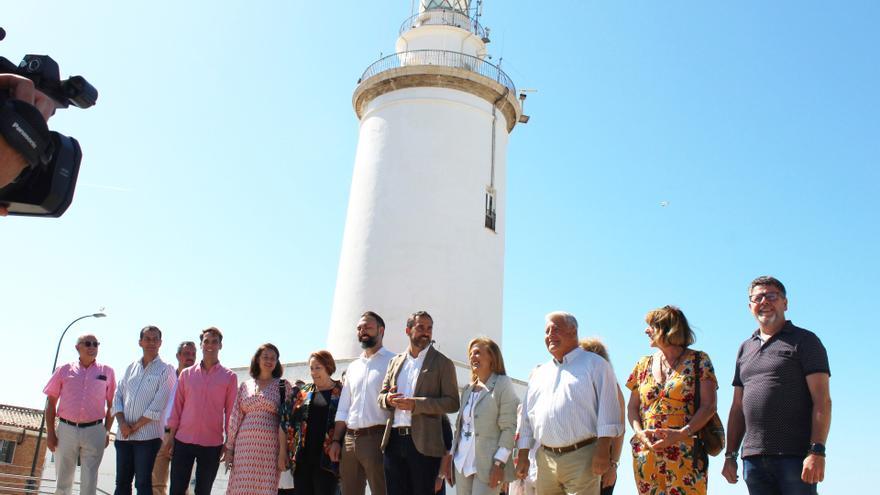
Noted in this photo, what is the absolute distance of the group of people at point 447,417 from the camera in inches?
183

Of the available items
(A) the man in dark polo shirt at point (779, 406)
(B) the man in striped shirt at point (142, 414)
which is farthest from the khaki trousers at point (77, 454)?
(A) the man in dark polo shirt at point (779, 406)

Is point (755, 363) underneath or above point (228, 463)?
above

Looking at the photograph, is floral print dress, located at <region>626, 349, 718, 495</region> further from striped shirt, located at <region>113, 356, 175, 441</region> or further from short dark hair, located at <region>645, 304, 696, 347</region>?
striped shirt, located at <region>113, 356, 175, 441</region>

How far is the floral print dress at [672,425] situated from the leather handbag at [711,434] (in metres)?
0.03

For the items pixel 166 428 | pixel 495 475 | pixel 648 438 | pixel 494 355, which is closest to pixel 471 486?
pixel 495 475

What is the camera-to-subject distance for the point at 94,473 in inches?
296

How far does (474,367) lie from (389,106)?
10.4 metres

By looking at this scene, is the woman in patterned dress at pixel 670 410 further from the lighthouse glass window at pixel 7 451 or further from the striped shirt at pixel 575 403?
the lighthouse glass window at pixel 7 451

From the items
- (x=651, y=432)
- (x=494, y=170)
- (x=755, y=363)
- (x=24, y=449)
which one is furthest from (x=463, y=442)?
(x=24, y=449)

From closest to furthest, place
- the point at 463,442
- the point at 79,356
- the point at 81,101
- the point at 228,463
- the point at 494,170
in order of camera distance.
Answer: the point at 81,101 < the point at 463,442 < the point at 228,463 < the point at 79,356 < the point at 494,170

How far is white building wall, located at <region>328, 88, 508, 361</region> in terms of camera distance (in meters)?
14.1

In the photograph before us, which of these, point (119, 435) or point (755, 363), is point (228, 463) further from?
point (755, 363)

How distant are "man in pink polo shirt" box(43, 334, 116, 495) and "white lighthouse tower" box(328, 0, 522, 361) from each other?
639 cm

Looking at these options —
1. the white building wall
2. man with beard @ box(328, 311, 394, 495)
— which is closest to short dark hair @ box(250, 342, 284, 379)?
man with beard @ box(328, 311, 394, 495)
